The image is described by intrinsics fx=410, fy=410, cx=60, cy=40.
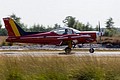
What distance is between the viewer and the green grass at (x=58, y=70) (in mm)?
11414

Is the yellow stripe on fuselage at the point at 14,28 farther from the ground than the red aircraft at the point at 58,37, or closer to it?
farther from the ground

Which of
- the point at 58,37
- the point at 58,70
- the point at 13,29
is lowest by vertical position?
the point at 58,37

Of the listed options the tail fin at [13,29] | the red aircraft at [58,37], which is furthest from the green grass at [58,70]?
the tail fin at [13,29]

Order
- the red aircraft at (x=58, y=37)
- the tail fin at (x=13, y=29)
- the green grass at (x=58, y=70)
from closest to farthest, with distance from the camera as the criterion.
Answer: the green grass at (x=58, y=70) → the red aircraft at (x=58, y=37) → the tail fin at (x=13, y=29)

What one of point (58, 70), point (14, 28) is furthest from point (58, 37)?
point (58, 70)

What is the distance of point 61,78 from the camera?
1125 cm

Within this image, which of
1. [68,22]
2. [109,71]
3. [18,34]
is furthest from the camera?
[68,22]

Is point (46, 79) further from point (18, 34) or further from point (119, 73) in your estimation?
point (18, 34)

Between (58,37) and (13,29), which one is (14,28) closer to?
(13,29)

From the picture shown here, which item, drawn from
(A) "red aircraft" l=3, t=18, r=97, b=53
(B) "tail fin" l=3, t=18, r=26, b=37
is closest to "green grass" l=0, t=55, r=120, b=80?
(A) "red aircraft" l=3, t=18, r=97, b=53

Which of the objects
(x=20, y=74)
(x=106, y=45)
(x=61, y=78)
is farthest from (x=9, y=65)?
(x=106, y=45)

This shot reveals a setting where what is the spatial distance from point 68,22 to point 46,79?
78.0 m

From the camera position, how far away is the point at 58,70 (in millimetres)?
11812

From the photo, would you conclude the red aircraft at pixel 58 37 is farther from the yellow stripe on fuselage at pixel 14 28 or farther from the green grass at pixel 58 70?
the green grass at pixel 58 70
